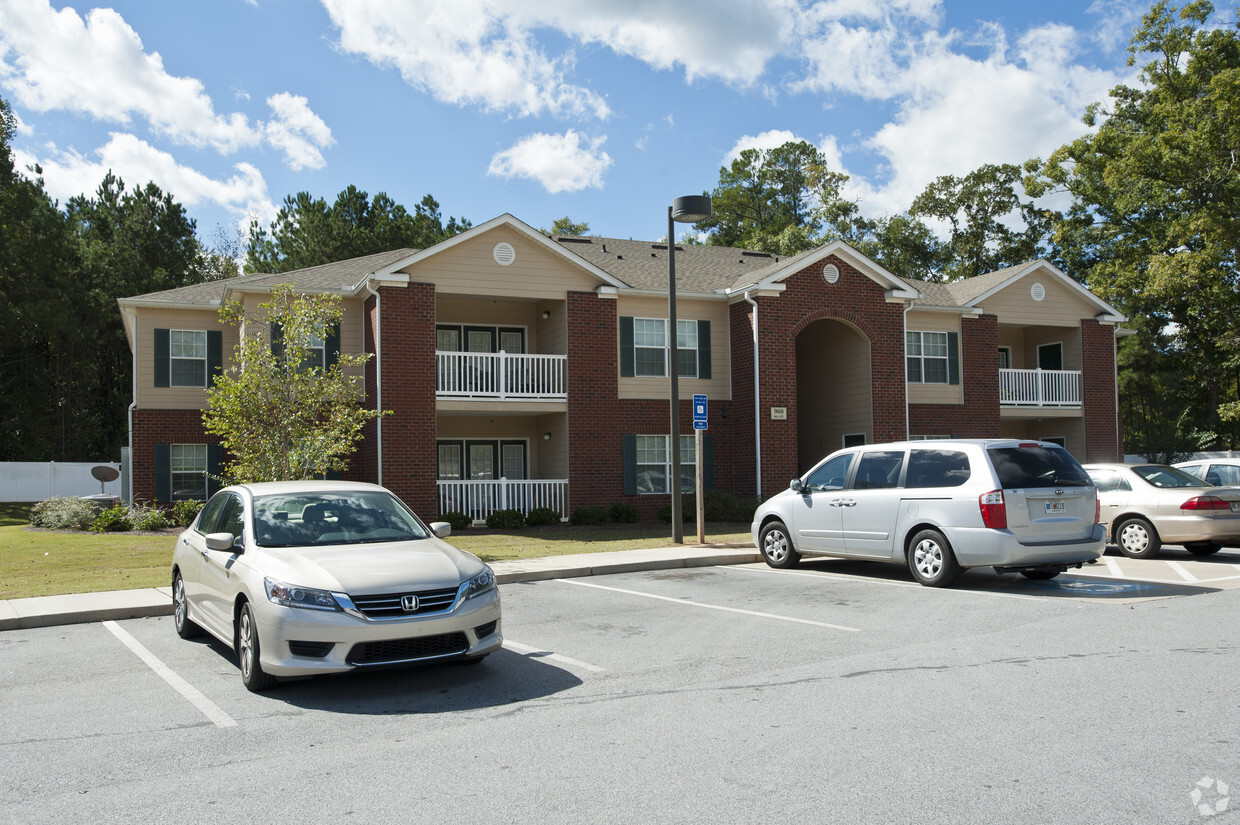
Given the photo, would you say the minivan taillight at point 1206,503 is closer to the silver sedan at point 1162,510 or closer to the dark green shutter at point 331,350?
the silver sedan at point 1162,510

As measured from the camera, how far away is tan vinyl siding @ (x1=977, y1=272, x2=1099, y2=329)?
2701 centimetres

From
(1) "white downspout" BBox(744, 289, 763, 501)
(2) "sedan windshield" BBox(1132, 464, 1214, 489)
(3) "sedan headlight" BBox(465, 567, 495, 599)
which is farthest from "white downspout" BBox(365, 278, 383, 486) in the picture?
(2) "sedan windshield" BBox(1132, 464, 1214, 489)

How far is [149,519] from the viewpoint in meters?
20.1

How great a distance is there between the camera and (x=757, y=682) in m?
7.02

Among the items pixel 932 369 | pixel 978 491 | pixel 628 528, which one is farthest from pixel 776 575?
pixel 932 369

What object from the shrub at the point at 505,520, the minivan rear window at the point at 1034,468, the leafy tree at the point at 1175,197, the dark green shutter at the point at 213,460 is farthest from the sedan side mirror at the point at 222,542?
the leafy tree at the point at 1175,197

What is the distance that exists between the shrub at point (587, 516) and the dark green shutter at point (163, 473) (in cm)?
915

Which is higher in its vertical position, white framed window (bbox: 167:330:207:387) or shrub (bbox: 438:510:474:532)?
white framed window (bbox: 167:330:207:387)

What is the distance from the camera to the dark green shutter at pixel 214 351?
22.3 metres

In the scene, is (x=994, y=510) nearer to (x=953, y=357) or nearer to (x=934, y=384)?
(x=934, y=384)

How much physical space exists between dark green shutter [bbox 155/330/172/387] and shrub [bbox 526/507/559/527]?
8.85m

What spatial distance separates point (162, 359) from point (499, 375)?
7.76m

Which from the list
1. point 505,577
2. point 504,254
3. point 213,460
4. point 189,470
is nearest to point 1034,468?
point 505,577

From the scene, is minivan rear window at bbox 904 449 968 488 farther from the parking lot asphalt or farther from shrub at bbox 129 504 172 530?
shrub at bbox 129 504 172 530
